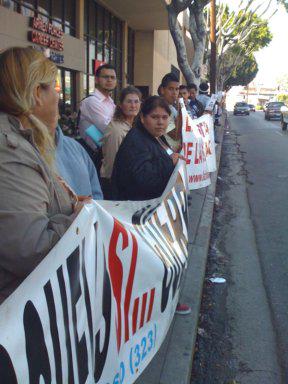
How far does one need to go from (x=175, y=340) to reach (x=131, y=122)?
203 cm

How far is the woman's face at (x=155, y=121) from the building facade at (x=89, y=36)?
5944 millimetres

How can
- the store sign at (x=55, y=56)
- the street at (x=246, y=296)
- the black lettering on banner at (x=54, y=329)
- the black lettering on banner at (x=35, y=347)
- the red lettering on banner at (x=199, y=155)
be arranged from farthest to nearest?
the store sign at (x=55, y=56) < the red lettering on banner at (x=199, y=155) < the street at (x=246, y=296) < the black lettering on banner at (x=54, y=329) < the black lettering on banner at (x=35, y=347)

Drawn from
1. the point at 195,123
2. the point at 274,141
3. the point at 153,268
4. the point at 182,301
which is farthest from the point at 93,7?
the point at 153,268

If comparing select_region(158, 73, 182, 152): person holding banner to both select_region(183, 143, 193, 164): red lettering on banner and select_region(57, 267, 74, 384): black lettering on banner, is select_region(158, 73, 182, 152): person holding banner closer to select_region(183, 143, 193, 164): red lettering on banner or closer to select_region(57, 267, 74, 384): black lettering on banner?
select_region(183, 143, 193, 164): red lettering on banner

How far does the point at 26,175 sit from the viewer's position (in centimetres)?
160

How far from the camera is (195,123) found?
20.2 ft

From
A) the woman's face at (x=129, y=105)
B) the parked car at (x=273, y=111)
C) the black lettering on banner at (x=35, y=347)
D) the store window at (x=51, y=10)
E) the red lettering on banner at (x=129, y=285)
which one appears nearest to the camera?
the black lettering on banner at (x=35, y=347)

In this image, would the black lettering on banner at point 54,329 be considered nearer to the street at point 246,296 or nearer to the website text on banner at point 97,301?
the website text on banner at point 97,301

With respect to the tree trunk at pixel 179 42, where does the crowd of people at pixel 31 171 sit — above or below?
below

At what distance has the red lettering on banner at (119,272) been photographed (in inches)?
74.4

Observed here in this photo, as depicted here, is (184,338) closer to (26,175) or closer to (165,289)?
(165,289)

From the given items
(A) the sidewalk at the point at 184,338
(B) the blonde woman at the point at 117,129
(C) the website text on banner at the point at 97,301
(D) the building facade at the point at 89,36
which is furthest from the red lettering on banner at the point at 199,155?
(D) the building facade at the point at 89,36

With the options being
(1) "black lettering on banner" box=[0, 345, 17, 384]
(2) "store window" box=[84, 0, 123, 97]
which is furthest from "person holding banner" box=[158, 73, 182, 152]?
(2) "store window" box=[84, 0, 123, 97]

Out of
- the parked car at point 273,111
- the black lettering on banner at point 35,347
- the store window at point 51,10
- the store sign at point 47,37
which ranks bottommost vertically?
the parked car at point 273,111
